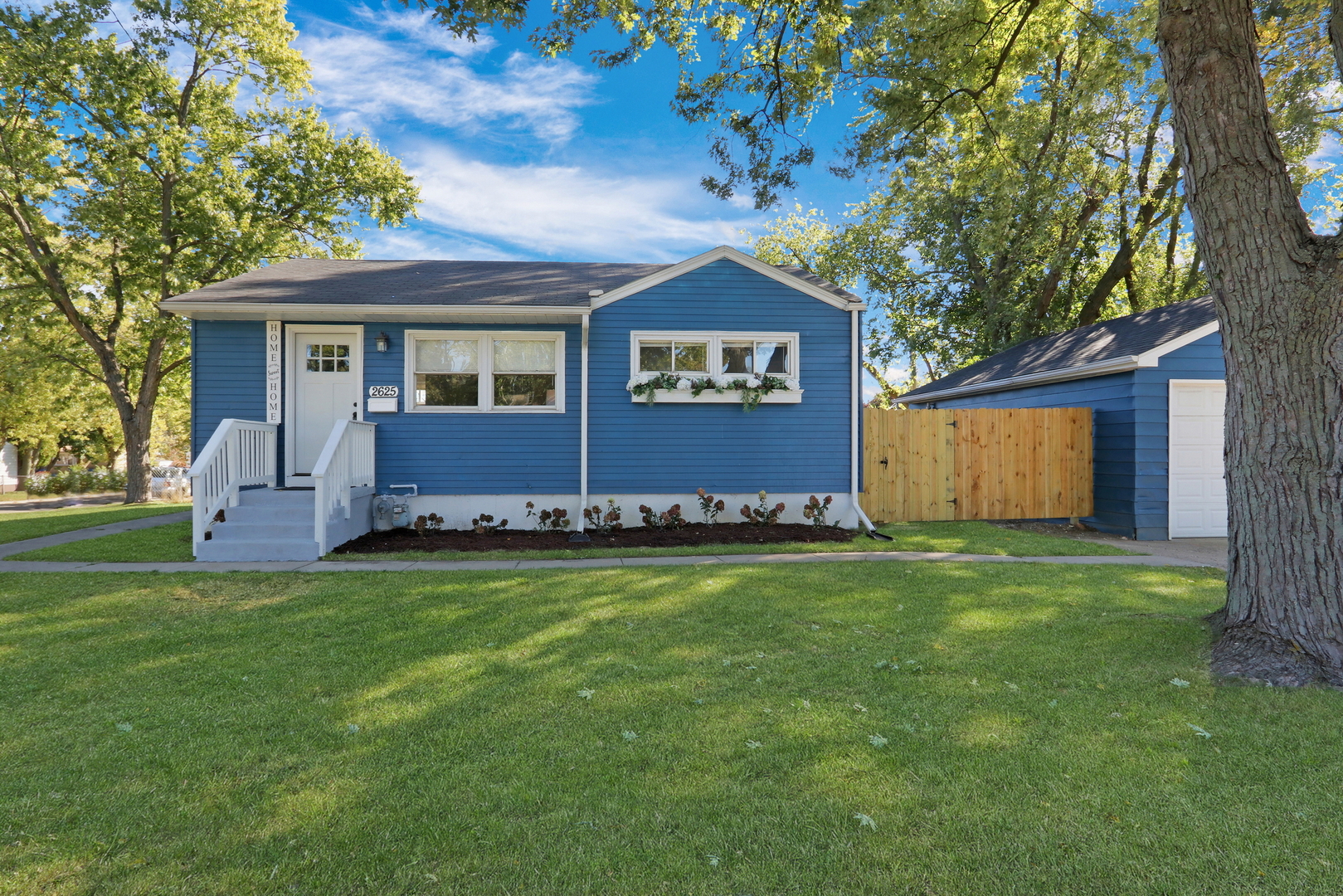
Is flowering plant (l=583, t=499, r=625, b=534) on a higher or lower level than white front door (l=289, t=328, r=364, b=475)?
lower

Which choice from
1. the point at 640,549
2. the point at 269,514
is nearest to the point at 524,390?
the point at 640,549

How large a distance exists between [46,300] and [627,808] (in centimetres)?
2078

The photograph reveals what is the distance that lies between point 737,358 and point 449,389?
428cm

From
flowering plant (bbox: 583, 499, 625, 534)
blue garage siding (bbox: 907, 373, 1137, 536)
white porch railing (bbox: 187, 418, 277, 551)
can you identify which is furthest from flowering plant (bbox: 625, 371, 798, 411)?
blue garage siding (bbox: 907, 373, 1137, 536)

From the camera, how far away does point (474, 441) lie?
9.34 m

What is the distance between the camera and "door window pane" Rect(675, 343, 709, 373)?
9602 mm

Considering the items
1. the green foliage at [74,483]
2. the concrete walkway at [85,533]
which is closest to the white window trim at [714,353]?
the concrete walkway at [85,533]

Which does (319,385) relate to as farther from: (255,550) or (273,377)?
(255,550)

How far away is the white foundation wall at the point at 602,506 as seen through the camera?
9.30 meters

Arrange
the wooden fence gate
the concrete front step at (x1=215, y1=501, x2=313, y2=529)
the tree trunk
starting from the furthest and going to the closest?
the tree trunk
the wooden fence gate
the concrete front step at (x1=215, y1=501, x2=313, y2=529)

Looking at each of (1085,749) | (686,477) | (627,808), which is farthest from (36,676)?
(686,477)

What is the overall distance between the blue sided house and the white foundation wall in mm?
26

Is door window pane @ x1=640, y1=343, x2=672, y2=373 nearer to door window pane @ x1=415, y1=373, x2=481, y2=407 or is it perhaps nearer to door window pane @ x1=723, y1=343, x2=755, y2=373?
door window pane @ x1=723, y1=343, x2=755, y2=373

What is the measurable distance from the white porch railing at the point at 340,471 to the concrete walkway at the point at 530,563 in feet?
1.92
